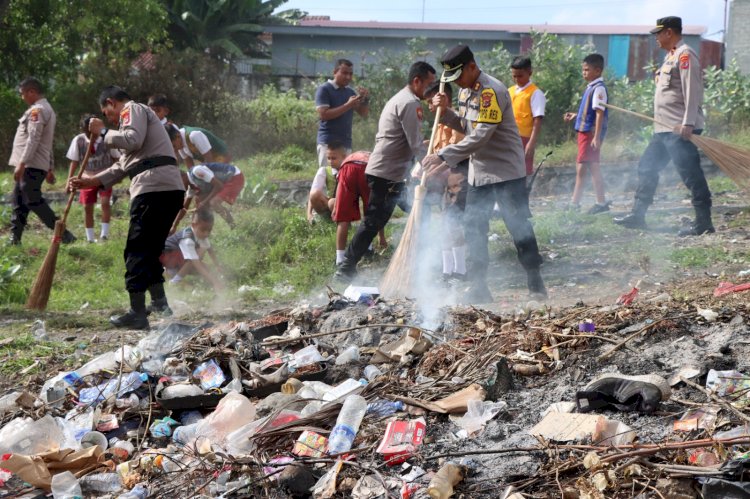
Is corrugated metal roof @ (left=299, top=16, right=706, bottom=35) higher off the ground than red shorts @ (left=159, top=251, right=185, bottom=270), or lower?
higher

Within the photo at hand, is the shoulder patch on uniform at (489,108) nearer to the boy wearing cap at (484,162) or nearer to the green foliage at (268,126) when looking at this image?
the boy wearing cap at (484,162)

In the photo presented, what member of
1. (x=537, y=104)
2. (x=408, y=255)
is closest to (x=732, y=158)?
(x=537, y=104)

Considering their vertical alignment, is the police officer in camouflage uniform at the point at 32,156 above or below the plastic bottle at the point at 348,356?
above

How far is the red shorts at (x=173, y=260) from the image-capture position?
8.13m

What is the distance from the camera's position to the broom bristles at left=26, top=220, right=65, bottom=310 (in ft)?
23.8

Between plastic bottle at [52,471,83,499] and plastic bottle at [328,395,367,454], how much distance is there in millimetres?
1220

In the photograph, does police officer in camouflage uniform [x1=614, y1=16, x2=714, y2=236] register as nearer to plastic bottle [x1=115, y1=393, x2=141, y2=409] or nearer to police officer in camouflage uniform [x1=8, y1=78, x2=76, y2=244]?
plastic bottle [x1=115, y1=393, x2=141, y2=409]

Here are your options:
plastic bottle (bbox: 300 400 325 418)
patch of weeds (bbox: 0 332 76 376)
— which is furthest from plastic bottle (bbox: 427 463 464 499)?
patch of weeds (bbox: 0 332 76 376)

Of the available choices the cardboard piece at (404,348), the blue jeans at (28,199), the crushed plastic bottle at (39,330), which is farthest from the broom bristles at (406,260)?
the blue jeans at (28,199)

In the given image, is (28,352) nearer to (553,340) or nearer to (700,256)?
(553,340)

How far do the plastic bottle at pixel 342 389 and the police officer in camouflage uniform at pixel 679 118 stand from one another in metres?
4.87

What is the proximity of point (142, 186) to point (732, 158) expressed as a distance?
5.12 m

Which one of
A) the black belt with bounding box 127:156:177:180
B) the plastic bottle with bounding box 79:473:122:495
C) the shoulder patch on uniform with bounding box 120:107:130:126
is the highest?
the shoulder patch on uniform with bounding box 120:107:130:126

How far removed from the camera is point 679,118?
7.99m
